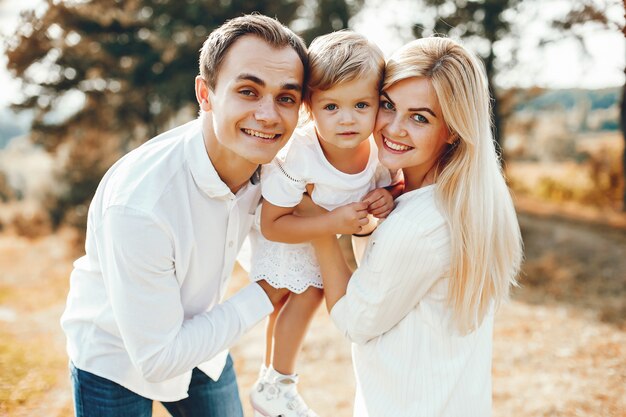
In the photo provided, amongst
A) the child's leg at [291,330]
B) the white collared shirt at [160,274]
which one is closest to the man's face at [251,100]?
the white collared shirt at [160,274]

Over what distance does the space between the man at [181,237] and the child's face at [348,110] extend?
21 cm

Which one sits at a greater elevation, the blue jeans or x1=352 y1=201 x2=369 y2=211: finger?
x1=352 y1=201 x2=369 y2=211: finger

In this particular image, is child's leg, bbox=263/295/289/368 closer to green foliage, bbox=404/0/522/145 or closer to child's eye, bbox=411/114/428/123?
child's eye, bbox=411/114/428/123

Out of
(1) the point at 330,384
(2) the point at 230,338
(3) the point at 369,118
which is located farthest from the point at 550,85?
(2) the point at 230,338

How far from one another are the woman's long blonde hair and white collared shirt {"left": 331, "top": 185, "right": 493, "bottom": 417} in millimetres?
61

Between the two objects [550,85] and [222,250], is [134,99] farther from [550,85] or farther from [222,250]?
[222,250]

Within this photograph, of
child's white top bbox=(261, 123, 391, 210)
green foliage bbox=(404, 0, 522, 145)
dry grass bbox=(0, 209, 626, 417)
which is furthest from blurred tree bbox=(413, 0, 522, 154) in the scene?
child's white top bbox=(261, 123, 391, 210)

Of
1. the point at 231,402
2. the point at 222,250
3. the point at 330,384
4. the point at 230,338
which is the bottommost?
the point at 330,384

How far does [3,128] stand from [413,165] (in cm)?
4164

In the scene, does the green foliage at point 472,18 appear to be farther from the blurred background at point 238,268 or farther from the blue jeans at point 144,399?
the blue jeans at point 144,399

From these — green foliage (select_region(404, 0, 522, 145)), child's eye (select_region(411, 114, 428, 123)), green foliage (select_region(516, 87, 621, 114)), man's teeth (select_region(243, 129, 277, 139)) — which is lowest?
child's eye (select_region(411, 114, 428, 123))

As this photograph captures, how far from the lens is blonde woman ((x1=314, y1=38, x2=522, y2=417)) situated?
210 cm

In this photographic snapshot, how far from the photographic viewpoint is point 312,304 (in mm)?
2701

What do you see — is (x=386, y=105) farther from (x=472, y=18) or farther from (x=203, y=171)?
(x=472, y=18)
